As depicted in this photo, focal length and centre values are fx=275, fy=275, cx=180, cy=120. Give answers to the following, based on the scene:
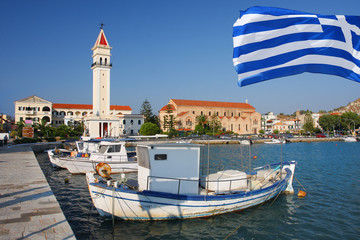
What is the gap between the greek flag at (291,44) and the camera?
20.0ft

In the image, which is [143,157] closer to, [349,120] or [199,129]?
[199,129]

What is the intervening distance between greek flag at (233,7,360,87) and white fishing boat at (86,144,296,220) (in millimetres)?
6444

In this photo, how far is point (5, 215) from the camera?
28.3 ft

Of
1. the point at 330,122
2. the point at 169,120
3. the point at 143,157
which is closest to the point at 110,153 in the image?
the point at 143,157

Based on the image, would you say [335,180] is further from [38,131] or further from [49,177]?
[38,131]

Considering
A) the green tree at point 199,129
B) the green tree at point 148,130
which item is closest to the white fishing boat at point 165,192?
the green tree at point 148,130

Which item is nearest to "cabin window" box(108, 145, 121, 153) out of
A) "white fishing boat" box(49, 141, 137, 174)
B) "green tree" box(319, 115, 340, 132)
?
"white fishing boat" box(49, 141, 137, 174)

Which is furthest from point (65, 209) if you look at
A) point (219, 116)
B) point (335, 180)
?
point (219, 116)

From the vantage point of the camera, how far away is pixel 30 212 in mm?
8930

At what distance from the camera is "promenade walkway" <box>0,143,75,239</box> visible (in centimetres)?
734

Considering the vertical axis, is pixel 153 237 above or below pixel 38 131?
below

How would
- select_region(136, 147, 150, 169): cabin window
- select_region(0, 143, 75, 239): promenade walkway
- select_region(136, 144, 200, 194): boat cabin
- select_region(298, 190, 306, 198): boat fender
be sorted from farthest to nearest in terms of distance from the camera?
select_region(298, 190, 306, 198): boat fender → select_region(136, 147, 150, 169): cabin window → select_region(136, 144, 200, 194): boat cabin → select_region(0, 143, 75, 239): promenade walkway

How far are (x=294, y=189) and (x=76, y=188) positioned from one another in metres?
14.2

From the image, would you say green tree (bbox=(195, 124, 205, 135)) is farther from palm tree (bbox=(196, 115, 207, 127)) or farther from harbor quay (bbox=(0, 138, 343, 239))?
harbor quay (bbox=(0, 138, 343, 239))
